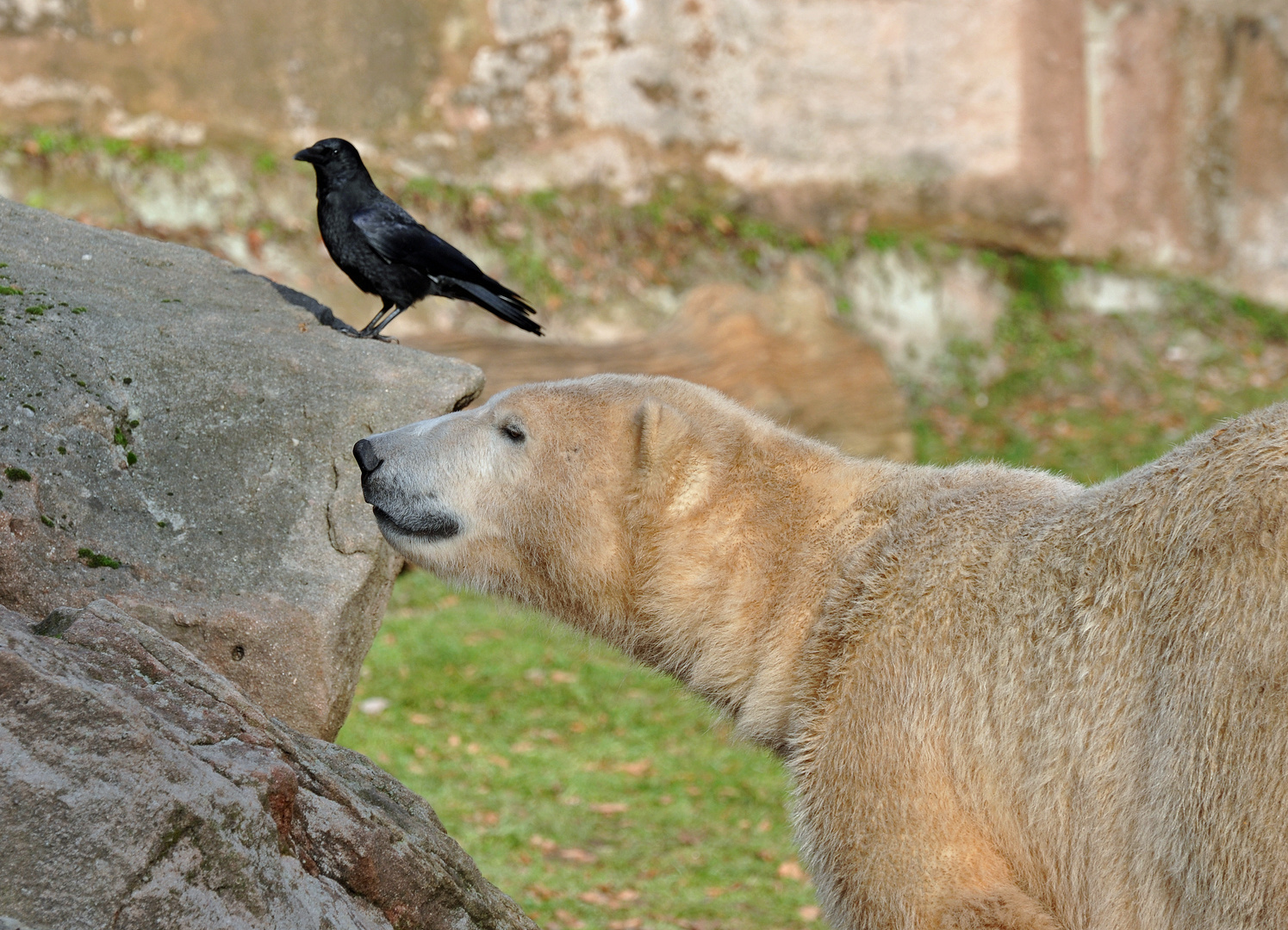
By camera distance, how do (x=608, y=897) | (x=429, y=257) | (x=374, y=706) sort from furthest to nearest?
(x=374, y=706) < (x=608, y=897) < (x=429, y=257)

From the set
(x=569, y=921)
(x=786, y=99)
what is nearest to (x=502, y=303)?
(x=569, y=921)

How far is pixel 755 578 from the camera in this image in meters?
3.19

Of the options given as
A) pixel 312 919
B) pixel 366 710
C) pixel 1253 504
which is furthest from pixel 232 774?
pixel 366 710

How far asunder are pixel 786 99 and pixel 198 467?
984 centimetres

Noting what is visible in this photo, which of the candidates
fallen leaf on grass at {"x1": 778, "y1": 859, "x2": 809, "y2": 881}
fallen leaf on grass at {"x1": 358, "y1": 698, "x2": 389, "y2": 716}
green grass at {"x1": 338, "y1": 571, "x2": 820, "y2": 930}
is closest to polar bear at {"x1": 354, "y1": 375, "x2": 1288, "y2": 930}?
green grass at {"x1": 338, "y1": 571, "x2": 820, "y2": 930}

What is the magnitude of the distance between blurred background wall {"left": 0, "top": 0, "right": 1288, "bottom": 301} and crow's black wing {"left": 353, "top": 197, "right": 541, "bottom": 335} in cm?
677

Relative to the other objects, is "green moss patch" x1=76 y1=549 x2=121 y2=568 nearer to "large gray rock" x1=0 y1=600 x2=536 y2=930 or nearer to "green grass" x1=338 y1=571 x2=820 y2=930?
"large gray rock" x1=0 y1=600 x2=536 y2=930

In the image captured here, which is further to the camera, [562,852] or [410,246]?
[562,852]

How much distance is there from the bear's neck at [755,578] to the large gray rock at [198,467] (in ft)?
3.03

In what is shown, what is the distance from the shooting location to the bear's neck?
10.3ft

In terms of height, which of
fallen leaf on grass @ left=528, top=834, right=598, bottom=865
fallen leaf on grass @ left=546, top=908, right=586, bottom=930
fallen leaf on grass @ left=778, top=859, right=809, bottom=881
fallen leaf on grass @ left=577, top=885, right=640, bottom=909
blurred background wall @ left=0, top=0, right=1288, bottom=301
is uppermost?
blurred background wall @ left=0, top=0, right=1288, bottom=301

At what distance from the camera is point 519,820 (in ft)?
19.0

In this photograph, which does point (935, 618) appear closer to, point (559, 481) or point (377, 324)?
point (559, 481)

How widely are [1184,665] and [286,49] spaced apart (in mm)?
10027
